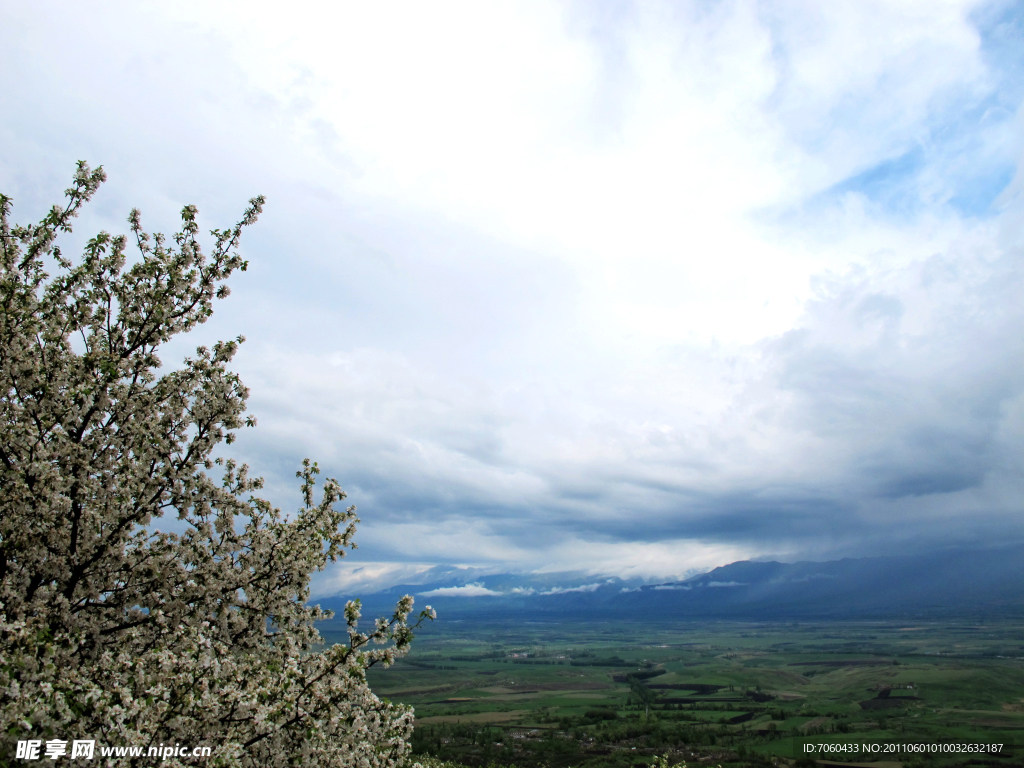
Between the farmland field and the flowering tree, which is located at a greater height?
the flowering tree

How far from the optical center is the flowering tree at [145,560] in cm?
824

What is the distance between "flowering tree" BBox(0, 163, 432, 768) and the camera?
27.0 feet

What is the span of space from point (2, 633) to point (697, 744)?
6143 inches

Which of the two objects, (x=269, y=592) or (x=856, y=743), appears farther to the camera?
(x=856, y=743)

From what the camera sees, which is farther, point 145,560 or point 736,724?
point 736,724

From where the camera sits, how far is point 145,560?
10.7 metres

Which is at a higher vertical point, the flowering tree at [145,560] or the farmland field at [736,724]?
the flowering tree at [145,560]

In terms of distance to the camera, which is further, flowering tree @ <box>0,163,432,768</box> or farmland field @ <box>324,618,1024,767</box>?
farmland field @ <box>324,618,1024,767</box>

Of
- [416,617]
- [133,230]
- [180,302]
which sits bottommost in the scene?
[416,617]

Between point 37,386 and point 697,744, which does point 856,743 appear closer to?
point 697,744

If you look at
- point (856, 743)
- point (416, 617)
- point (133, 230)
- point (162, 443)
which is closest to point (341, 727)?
point (416, 617)

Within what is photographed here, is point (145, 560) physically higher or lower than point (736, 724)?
higher

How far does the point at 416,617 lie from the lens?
1015 centimetres

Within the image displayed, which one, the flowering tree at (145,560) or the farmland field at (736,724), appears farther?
the farmland field at (736,724)
